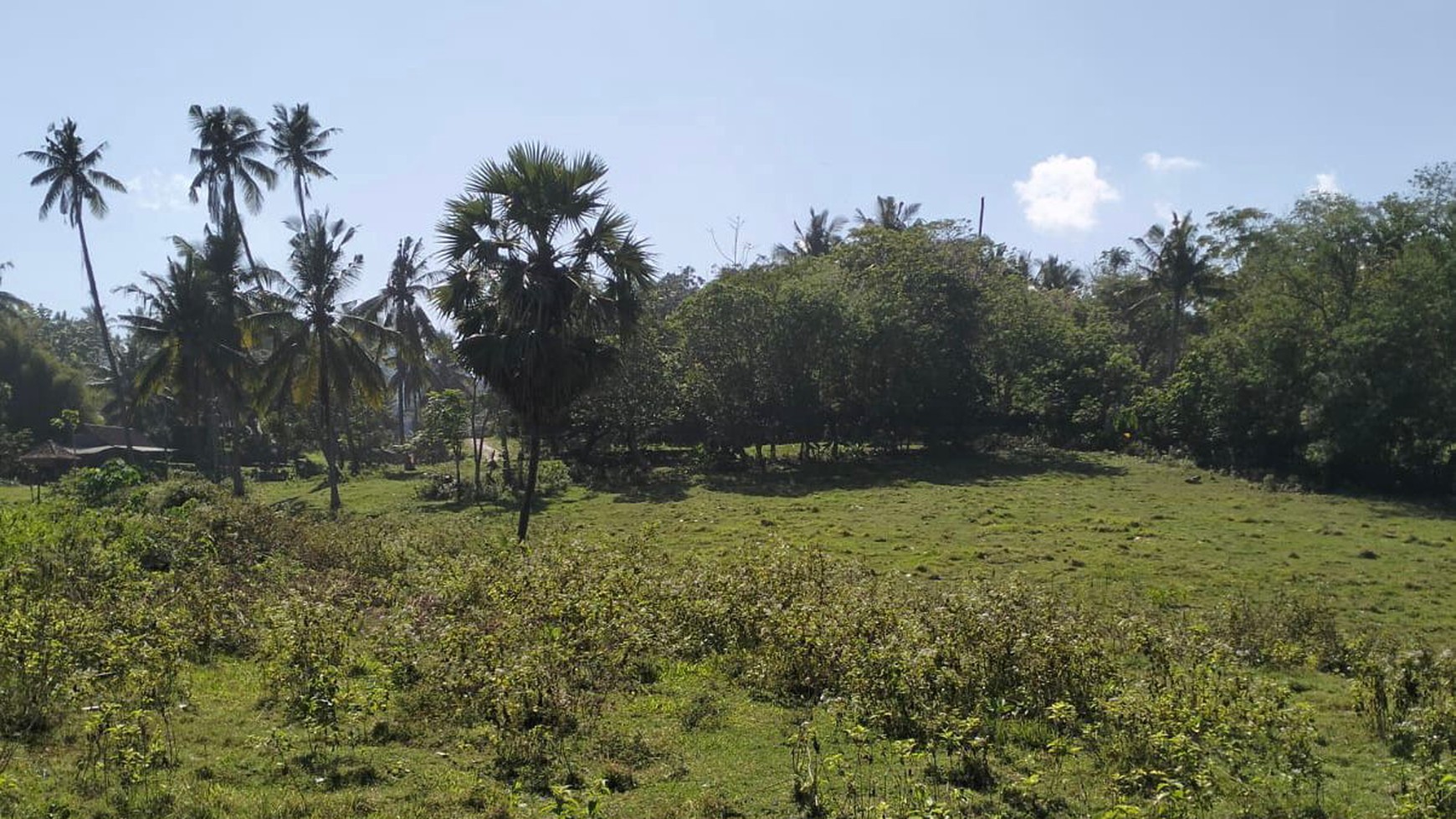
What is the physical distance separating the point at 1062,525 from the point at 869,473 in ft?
43.8

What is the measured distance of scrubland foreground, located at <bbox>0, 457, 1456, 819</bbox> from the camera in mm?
6609

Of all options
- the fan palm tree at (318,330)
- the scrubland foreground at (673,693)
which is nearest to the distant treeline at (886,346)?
the fan palm tree at (318,330)

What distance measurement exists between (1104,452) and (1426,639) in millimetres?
29407

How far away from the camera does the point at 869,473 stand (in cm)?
3694

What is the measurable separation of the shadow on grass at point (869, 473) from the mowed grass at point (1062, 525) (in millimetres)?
124

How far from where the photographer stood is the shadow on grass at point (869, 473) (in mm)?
33562

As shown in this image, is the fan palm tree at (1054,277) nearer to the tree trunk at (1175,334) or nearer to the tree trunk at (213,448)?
the tree trunk at (1175,334)

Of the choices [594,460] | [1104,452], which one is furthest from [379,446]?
[1104,452]

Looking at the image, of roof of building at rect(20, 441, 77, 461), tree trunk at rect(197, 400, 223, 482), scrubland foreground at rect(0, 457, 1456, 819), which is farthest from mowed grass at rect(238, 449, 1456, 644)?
roof of building at rect(20, 441, 77, 461)

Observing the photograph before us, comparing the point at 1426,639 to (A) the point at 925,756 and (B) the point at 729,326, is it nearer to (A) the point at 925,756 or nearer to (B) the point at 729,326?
(A) the point at 925,756

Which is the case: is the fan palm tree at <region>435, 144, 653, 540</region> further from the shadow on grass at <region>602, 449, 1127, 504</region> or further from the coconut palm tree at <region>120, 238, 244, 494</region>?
the coconut palm tree at <region>120, 238, 244, 494</region>

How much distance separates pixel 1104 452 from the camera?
42.1m

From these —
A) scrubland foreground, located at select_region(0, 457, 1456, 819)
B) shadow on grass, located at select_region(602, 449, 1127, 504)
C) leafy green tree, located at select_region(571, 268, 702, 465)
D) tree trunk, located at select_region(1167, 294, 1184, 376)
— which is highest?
tree trunk, located at select_region(1167, 294, 1184, 376)

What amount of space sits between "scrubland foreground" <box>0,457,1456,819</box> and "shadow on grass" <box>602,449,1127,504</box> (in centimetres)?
1801
